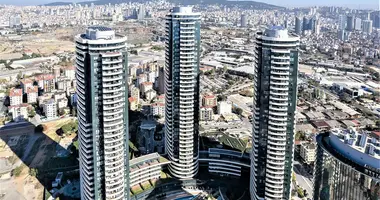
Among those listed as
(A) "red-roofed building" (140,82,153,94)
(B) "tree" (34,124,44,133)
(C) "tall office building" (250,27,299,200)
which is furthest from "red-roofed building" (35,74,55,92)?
(C) "tall office building" (250,27,299,200)

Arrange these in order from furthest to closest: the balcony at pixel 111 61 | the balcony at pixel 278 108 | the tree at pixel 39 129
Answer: the tree at pixel 39 129 < the balcony at pixel 278 108 < the balcony at pixel 111 61

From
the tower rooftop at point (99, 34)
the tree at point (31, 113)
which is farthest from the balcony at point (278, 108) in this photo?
the tree at point (31, 113)

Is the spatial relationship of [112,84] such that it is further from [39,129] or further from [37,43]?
[37,43]

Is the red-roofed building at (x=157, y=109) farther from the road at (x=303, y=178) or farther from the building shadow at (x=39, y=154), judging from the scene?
the road at (x=303, y=178)

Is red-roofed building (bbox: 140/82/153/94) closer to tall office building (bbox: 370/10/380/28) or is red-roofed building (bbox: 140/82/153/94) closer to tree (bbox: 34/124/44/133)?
tree (bbox: 34/124/44/133)

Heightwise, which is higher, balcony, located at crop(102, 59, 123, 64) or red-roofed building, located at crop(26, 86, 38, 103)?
balcony, located at crop(102, 59, 123, 64)

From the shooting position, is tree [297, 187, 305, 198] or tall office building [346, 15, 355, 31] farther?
tall office building [346, 15, 355, 31]
